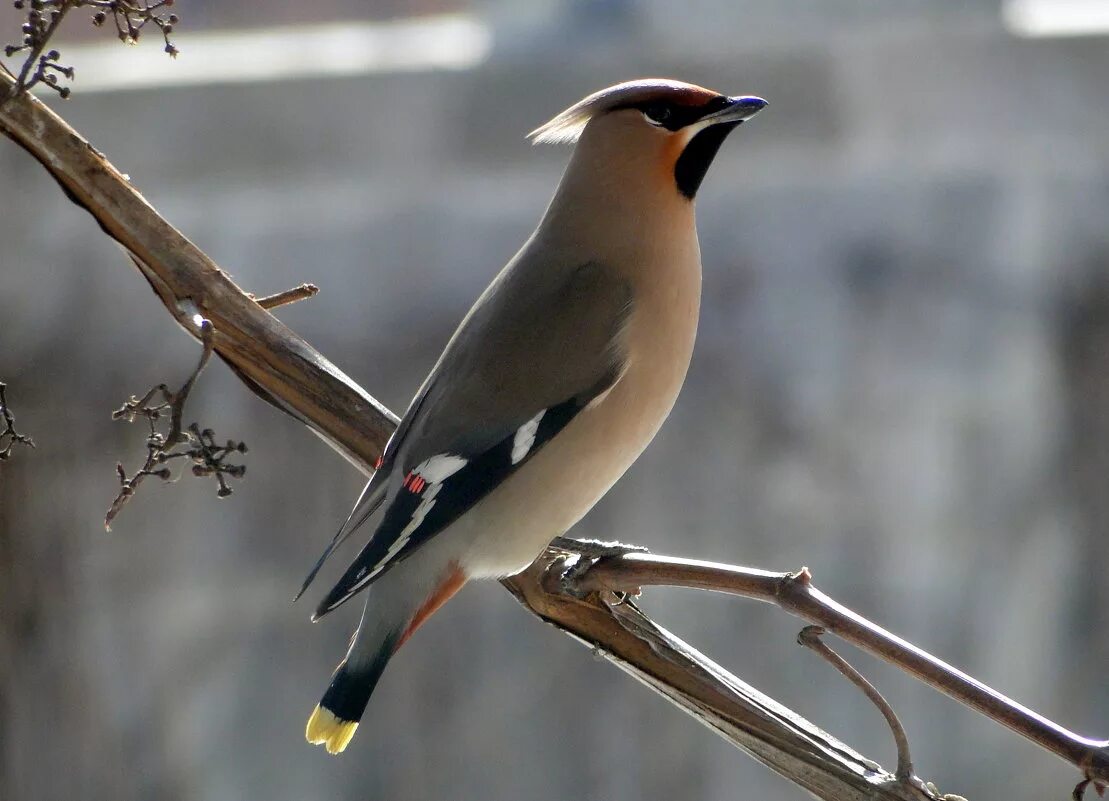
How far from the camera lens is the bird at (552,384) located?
5.83 ft

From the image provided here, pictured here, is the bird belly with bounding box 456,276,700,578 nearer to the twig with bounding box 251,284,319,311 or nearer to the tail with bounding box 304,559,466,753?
the tail with bounding box 304,559,466,753

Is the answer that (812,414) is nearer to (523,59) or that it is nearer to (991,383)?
(991,383)

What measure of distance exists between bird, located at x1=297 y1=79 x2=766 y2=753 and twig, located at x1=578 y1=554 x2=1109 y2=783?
0.39 metres

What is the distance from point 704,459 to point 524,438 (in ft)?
5.56

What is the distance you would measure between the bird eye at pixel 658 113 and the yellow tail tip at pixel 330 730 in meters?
0.91

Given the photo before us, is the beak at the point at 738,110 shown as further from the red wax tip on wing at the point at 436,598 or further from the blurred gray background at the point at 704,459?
the blurred gray background at the point at 704,459

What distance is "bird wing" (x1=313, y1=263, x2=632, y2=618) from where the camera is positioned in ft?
5.90

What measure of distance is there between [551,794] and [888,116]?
185 centimetres

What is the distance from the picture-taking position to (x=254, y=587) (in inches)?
140

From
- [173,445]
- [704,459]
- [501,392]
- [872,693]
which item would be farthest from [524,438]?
[704,459]

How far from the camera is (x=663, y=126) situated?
6.72 feet

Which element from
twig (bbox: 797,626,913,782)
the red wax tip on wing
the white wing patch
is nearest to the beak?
the white wing patch

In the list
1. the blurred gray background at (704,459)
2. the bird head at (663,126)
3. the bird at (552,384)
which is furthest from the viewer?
the blurred gray background at (704,459)

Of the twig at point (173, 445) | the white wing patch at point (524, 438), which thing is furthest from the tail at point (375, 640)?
the twig at point (173, 445)
